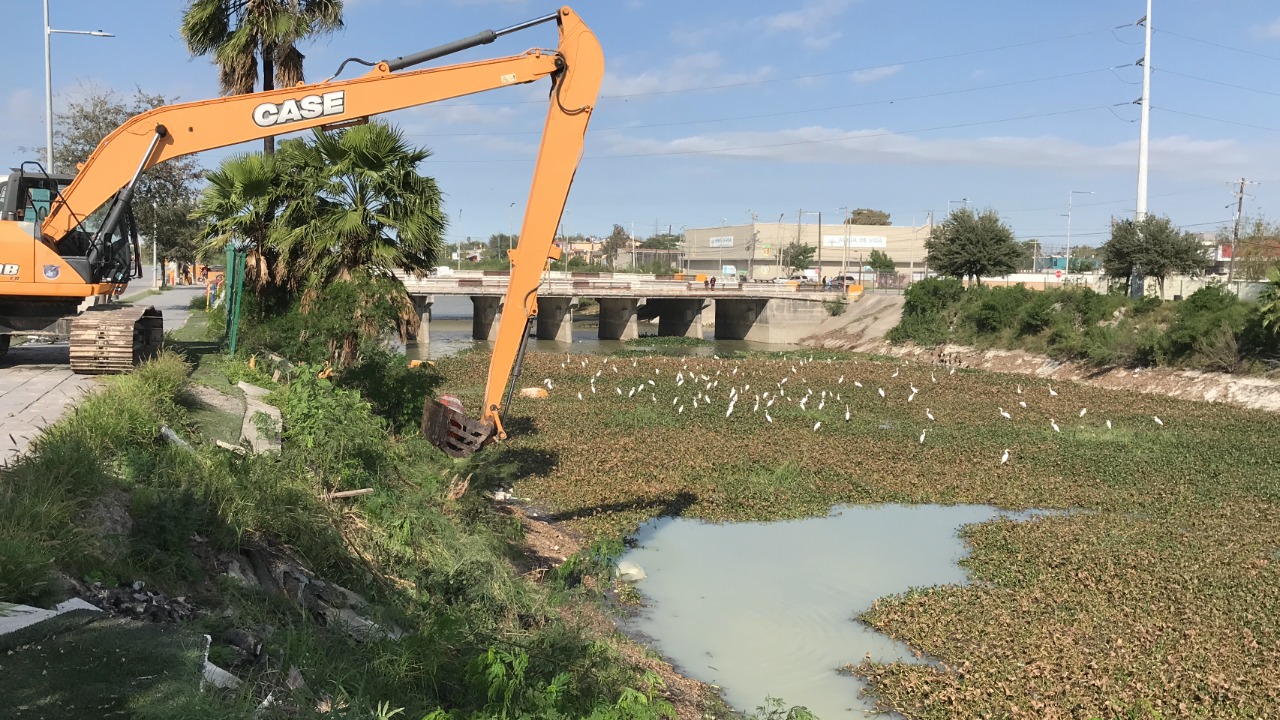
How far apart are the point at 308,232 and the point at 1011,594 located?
11612 millimetres

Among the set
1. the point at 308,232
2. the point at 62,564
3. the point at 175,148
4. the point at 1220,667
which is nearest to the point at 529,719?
the point at 62,564

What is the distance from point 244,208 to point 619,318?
3870 centimetres

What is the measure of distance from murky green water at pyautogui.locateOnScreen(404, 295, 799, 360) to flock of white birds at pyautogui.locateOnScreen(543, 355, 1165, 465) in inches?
455

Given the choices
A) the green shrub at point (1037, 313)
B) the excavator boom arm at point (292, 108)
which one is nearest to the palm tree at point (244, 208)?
the excavator boom arm at point (292, 108)

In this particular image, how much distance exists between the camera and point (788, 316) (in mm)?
55531

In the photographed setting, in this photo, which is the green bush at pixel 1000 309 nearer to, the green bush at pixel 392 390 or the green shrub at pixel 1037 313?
the green shrub at pixel 1037 313

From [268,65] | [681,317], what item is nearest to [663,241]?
[681,317]

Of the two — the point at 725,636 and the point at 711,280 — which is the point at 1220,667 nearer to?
the point at 725,636

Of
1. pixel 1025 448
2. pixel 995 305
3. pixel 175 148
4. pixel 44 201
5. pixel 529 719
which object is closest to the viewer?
pixel 529 719

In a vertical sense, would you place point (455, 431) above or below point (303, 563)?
above

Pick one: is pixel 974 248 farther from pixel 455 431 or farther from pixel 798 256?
pixel 798 256

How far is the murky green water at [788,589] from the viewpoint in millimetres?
8625

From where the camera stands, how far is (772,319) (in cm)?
5588

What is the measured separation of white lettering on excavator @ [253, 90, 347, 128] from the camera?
10812 mm
